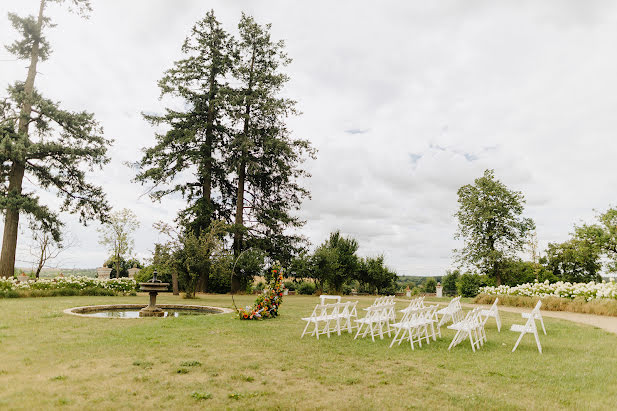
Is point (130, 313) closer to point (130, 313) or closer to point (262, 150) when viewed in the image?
point (130, 313)

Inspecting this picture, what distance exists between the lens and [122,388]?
4418 mm

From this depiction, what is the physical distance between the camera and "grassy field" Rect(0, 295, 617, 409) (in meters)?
4.18

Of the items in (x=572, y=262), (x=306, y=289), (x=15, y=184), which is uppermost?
(x=15, y=184)

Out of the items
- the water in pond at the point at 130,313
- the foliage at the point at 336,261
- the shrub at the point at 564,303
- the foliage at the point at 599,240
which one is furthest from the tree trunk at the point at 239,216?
the foliage at the point at 599,240

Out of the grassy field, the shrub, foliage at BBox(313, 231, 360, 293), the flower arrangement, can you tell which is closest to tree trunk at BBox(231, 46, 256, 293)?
foliage at BBox(313, 231, 360, 293)

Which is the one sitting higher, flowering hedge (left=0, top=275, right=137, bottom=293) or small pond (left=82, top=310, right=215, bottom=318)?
flowering hedge (left=0, top=275, right=137, bottom=293)

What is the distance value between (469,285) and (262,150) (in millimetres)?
18193

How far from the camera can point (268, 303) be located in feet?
37.4

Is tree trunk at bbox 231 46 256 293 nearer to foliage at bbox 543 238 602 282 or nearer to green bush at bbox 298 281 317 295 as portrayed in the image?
green bush at bbox 298 281 317 295

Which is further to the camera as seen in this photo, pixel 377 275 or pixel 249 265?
pixel 377 275

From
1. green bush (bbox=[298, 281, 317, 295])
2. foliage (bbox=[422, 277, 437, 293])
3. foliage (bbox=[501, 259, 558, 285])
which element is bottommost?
foliage (bbox=[422, 277, 437, 293])

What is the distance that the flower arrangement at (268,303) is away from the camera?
10.9 m

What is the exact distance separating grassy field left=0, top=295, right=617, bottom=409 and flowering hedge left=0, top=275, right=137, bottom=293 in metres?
10.1

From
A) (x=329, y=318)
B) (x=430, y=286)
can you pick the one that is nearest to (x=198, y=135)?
(x=329, y=318)
